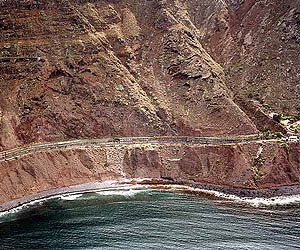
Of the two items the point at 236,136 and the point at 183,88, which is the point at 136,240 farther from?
the point at 183,88

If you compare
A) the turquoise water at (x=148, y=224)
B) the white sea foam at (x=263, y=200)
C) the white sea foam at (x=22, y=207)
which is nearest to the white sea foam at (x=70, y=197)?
the turquoise water at (x=148, y=224)

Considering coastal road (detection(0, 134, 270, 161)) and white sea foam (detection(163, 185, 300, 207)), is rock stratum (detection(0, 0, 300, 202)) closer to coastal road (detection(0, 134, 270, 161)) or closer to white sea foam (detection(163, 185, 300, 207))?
coastal road (detection(0, 134, 270, 161))

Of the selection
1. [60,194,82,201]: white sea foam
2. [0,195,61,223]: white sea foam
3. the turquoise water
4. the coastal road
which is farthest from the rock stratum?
the turquoise water

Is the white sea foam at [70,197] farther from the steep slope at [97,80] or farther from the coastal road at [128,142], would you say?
the steep slope at [97,80]

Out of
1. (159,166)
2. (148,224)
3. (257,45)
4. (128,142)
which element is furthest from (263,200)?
(257,45)

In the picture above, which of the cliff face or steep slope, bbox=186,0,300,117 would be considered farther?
steep slope, bbox=186,0,300,117

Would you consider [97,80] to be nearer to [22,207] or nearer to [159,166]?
[159,166]
